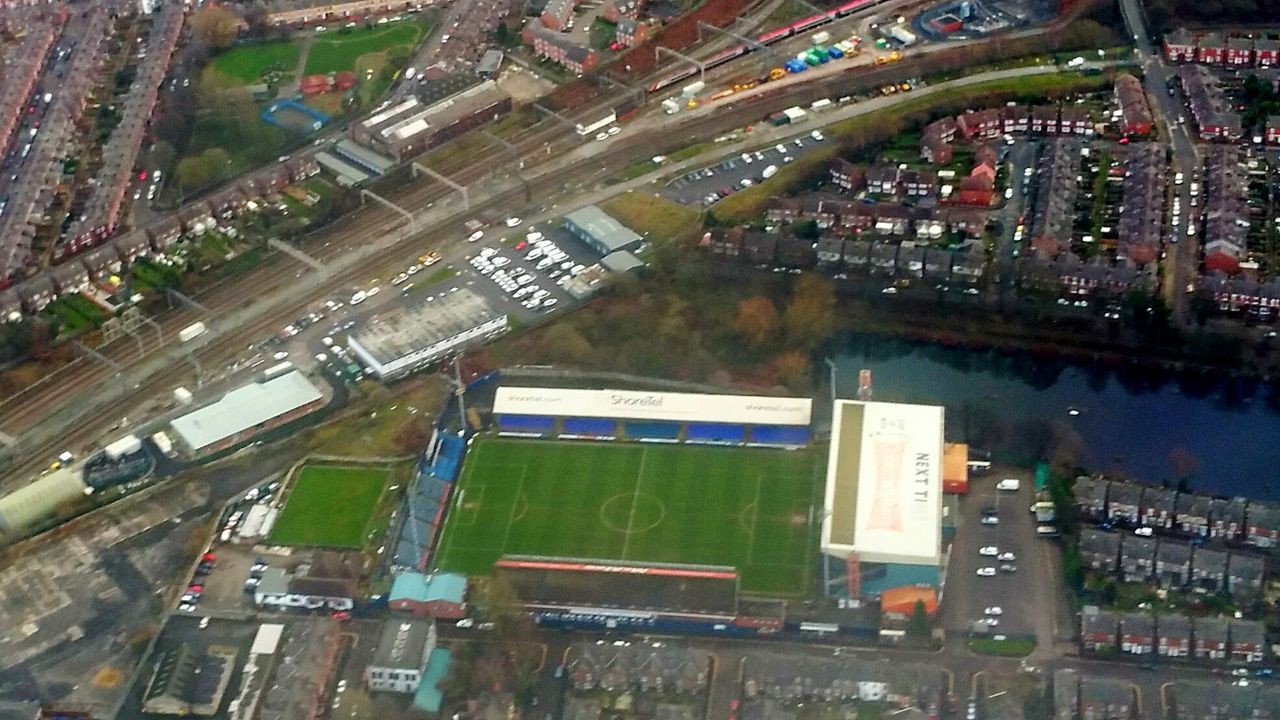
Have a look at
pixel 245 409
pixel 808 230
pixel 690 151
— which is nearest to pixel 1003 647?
pixel 808 230

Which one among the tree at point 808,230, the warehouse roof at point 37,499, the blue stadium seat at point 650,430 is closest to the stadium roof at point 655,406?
the blue stadium seat at point 650,430

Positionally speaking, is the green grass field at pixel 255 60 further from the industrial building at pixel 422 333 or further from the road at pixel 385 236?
the industrial building at pixel 422 333

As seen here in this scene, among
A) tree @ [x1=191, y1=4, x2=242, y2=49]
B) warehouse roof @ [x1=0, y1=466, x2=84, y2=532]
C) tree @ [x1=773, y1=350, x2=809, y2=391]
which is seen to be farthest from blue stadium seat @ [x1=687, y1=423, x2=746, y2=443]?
tree @ [x1=191, y1=4, x2=242, y2=49]

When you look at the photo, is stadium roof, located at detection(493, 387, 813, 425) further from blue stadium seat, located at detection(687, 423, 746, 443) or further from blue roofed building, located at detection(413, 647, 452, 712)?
blue roofed building, located at detection(413, 647, 452, 712)

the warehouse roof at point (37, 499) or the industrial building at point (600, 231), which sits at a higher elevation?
the industrial building at point (600, 231)

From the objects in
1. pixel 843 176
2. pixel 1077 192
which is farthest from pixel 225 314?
pixel 1077 192

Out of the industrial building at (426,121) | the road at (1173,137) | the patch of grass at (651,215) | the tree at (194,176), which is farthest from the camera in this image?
the industrial building at (426,121)

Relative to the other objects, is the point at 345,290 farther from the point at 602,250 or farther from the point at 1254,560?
the point at 1254,560
